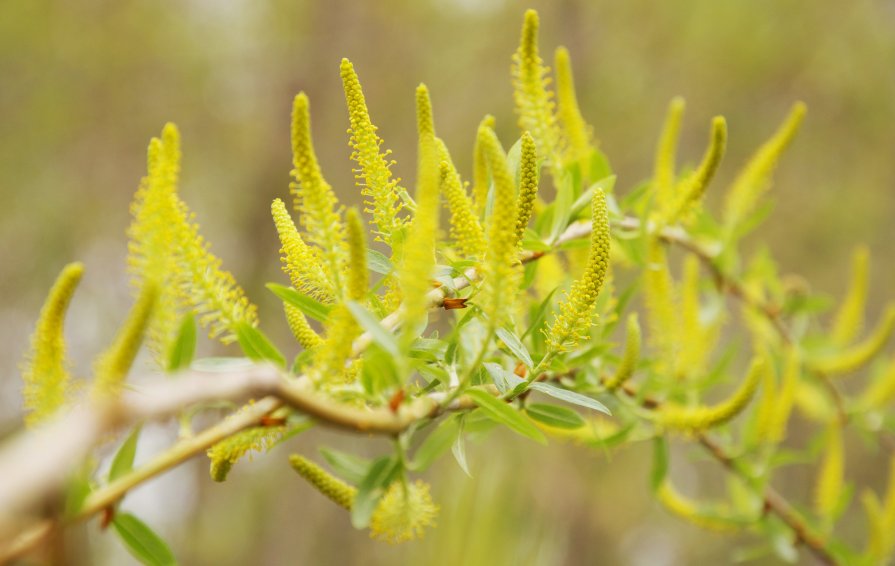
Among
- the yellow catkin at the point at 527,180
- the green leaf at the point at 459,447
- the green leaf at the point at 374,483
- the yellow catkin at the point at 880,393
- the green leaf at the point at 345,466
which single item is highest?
the yellow catkin at the point at 527,180

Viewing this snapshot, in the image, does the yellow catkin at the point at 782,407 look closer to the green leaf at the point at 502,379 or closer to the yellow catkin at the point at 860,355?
the yellow catkin at the point at 860,355

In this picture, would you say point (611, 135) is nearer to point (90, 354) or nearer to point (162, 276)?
point (90, 354)

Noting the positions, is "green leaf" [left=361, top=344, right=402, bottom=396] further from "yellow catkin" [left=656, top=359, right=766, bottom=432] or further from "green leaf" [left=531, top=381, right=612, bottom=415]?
"yellow catkin" [left=656, top=359, right=766, bottom=432]

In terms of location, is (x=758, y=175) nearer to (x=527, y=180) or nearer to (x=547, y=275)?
(x=547, y=275)

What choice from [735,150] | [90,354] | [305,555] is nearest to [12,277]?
[90,354]

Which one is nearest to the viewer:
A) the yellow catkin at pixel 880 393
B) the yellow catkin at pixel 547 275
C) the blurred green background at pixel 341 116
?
the yellow catkin at pixel 547 275

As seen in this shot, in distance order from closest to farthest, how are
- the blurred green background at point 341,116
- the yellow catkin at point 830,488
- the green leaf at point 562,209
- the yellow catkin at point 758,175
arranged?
1. the green leaf at point 562,209
2. the yellow catkin at point 758,175
3. the yellow catkin at point 830,488
4. the blurred green background at point 341,116

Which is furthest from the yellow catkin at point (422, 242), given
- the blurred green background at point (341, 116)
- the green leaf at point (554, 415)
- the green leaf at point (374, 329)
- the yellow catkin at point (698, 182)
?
the blurred green background at point (341, 116)
